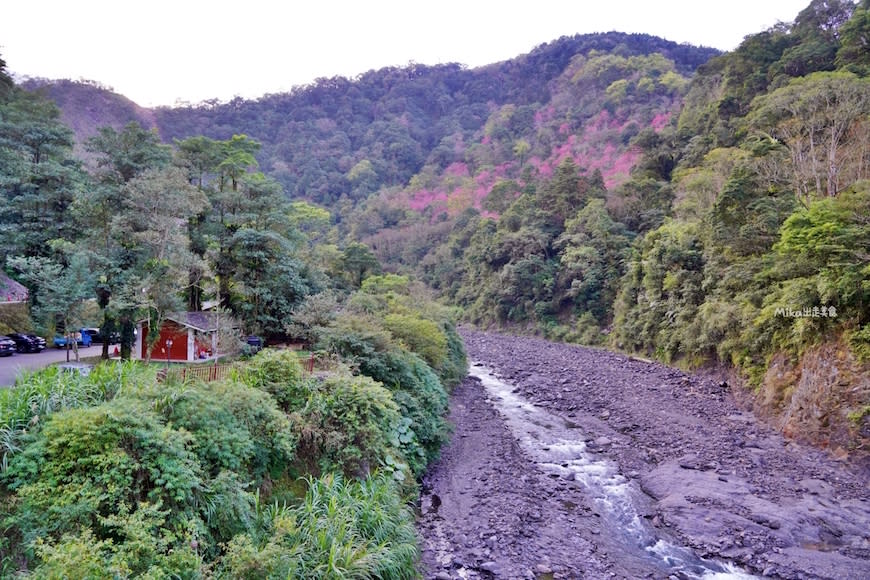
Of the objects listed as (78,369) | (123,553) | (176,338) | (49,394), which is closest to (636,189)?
(176,338)

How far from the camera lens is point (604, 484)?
45.6ft

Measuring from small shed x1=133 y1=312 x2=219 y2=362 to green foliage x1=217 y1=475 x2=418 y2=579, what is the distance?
13.9 m

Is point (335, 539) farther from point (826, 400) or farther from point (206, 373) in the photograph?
point (826, 400)

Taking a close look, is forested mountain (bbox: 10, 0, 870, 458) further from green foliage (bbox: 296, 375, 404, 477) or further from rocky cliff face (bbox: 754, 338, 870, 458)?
green foliage (bbox: 296, 375, 404, 477)

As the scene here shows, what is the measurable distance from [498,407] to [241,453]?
15556 millimetres

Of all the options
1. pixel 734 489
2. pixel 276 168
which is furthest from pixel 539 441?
pixel 276 168

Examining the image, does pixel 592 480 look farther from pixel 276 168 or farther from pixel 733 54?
pixel 276 168

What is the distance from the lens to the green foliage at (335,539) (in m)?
6.83

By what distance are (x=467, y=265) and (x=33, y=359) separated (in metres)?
43.4

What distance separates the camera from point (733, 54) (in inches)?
1633

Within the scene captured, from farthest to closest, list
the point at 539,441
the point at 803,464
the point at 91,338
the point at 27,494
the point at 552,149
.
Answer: the point at 552,149
the point at 91,338
the point at 539,441
the point at 803,464
the point at 27,494

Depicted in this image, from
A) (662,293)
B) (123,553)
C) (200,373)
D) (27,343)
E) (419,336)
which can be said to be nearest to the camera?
(123,553)

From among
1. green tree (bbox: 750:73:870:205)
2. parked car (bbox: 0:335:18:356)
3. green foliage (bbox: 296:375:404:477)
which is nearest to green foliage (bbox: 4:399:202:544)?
green foliage (bbox: 296:375:404:477)

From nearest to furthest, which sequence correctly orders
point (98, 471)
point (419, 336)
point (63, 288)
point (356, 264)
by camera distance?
1. point (98, 471)
2. point (63, 288)
3. point (419, 336)
4. point (356, 264)
